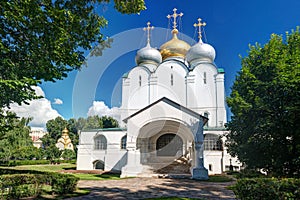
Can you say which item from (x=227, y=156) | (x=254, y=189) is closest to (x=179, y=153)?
(x=227, y=156)

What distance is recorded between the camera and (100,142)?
2289cm

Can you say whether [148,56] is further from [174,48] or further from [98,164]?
[98,164]

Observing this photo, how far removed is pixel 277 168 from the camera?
1134cm

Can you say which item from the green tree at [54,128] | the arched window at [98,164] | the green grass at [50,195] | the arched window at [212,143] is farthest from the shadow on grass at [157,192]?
the green tree at [54,128]

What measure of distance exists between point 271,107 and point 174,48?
2088 centimetres

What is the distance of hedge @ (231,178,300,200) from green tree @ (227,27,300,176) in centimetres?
442

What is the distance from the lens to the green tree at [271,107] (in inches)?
422

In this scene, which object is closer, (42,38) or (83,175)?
(42,38)

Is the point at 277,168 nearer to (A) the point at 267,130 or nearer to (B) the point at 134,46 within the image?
(A) the point at 267,130

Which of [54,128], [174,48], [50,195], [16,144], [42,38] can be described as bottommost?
[50,195]

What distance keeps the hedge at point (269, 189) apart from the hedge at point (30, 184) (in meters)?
6.23

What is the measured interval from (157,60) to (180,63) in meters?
2.98

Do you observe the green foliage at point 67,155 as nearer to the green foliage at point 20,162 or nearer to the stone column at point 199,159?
the green foliage at point 20,162

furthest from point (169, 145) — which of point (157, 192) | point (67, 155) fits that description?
A: point (67, 155)
